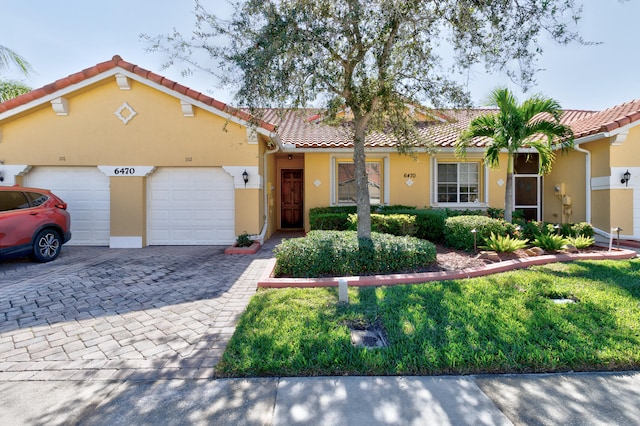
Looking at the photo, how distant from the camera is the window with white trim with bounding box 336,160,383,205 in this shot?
38.6 ft

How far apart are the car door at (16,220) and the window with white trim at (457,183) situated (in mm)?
12036

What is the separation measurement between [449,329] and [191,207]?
833cm

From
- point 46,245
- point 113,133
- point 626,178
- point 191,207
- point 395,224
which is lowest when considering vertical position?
point 46,245

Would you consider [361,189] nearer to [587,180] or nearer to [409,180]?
[409,180]

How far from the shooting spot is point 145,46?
5977 mm

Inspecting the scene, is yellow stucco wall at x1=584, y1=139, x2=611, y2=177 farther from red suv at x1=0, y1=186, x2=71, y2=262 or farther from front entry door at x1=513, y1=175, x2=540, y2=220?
red suv at x1=0, y1=186, x2=71, y2=262

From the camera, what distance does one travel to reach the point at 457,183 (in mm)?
11828

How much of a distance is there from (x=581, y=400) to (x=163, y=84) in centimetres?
1055

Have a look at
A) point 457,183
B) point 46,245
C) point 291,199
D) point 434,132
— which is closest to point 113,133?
point 46,245

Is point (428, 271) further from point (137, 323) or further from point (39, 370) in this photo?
point (39, 370)

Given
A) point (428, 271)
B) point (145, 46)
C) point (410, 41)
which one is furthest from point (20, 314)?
point (410, 41)

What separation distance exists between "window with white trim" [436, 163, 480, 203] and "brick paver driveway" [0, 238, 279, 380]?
767 centimetres

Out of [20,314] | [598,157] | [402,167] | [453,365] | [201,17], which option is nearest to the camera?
[453,365]

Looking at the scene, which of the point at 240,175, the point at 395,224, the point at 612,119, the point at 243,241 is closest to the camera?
the point at 395,224
